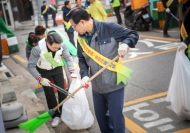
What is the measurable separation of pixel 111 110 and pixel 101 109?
213 millimetres

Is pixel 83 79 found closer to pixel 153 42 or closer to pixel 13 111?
pixel 13 111

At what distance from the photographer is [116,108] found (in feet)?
10.4

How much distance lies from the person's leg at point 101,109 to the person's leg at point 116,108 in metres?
0.15

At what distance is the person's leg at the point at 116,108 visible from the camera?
3.15 m

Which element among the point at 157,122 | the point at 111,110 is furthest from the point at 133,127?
the point at 111,110

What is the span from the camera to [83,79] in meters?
3.17

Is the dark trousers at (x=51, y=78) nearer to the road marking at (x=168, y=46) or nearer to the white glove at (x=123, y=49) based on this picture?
the white glove at (x=123, y=49)

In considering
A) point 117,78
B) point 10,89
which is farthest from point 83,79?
point 10,89

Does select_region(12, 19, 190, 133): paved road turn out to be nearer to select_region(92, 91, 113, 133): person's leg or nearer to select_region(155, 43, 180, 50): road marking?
select_region(155, 43, 180, 50): road marking

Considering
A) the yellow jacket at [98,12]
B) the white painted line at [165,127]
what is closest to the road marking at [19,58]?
the yellow jacket at [98,12]

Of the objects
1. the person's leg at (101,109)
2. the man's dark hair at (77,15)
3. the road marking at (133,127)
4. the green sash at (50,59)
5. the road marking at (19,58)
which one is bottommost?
the road marking at (19,58)

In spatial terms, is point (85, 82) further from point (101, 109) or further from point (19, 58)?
point (19, 58)

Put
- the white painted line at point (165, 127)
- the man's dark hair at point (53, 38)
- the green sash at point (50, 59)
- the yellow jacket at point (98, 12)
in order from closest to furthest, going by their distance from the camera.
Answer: the white painted line at point (165, 127), the man's dark hair at point (53, 38), the green sash at point (50, 59), the yellow jacket at point (98, 12)

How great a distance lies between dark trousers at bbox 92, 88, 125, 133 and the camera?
3162 mm
